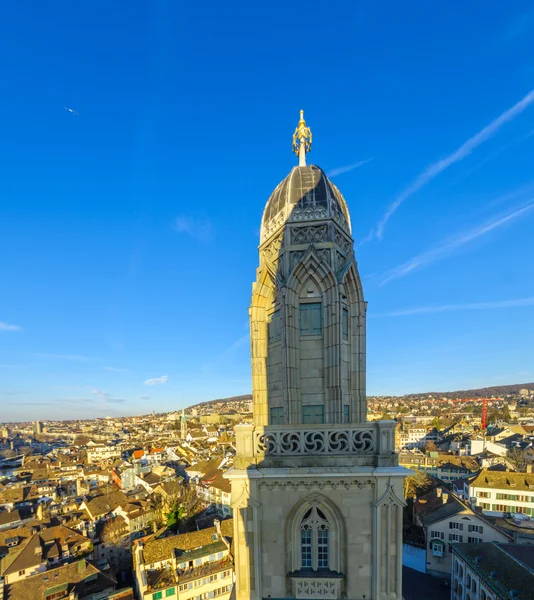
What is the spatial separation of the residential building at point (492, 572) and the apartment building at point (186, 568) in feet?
73.7

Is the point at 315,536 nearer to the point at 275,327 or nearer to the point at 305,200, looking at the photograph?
the point at 275,327

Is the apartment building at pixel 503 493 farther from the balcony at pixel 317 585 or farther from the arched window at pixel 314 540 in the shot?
the arched window at pixel 314 540

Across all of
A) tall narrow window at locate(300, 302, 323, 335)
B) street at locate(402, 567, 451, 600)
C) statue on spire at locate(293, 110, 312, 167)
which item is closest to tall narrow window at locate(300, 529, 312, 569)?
Result: tall narrow window at locate(300, 302, 323, 335)

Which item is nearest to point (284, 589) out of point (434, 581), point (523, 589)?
point (523, 589)

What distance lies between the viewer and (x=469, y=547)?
33688mm

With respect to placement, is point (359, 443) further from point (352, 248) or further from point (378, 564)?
point (352, 248)

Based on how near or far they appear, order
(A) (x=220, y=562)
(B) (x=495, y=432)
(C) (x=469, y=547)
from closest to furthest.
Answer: (C) (x=469, y=547) → (A) (x=220, y=562) → (B) (x=495, y=432)

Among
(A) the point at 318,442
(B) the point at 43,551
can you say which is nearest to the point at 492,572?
(A) the point at 318,442

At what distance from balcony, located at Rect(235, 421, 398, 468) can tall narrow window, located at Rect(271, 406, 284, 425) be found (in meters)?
0.81

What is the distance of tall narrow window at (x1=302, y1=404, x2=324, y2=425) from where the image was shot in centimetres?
1045

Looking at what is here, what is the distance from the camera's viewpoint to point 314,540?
32.6ft

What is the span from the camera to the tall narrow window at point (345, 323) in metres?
10.8

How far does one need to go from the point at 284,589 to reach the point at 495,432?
142583mm

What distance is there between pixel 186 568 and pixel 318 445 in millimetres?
37007
